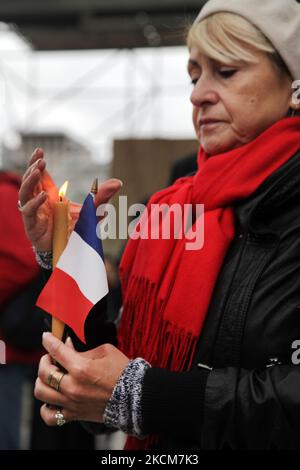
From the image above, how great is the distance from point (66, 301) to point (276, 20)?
0.62m

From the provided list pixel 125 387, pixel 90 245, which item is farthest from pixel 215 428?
pixel 90 245

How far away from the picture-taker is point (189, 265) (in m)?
1.07

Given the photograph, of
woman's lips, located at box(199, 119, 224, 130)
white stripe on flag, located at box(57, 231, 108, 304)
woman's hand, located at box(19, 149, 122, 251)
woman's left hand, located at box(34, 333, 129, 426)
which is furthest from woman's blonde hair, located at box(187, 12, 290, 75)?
woman's left hand, located at box(34, 333, 129, 426)

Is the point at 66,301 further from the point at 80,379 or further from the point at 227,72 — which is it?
the point at 227,72

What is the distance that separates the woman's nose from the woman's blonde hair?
0.05 m

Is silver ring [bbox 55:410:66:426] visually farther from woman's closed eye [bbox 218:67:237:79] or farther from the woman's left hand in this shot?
woman's closed eye [bbox 218:67:237:79]

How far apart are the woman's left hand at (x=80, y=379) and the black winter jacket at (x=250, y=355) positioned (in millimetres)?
59

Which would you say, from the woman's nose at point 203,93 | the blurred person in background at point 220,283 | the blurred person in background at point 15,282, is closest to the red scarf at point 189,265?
the blurred person in background at point 220,283

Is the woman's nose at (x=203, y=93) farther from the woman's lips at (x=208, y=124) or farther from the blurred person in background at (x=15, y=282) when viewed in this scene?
the blurred person in background at (x=15, y=282)

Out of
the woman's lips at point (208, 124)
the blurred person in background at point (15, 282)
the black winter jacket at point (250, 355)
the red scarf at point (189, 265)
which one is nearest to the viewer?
the black winter jacket at point (250, 355)

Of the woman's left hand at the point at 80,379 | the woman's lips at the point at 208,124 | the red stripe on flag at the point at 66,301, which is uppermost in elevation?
the woman's lips at the point at 208,124

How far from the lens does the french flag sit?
958 millimetres

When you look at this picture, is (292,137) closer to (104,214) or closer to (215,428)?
(104,214)

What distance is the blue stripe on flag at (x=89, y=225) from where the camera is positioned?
968 millimetres
